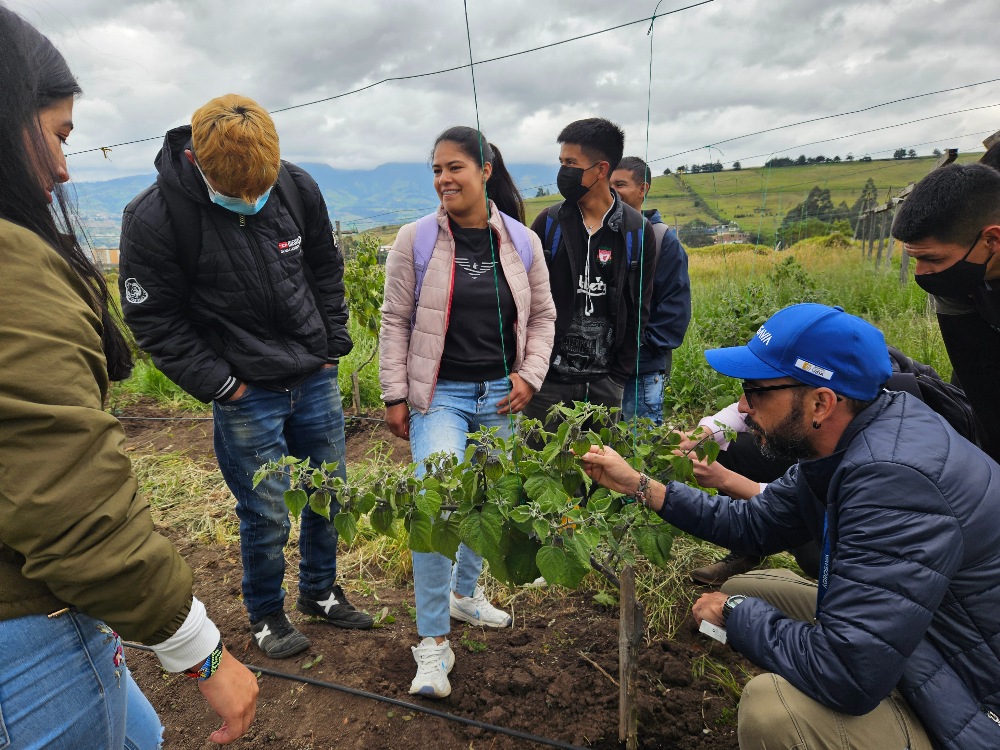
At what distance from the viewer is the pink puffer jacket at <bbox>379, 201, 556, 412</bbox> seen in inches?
98.2

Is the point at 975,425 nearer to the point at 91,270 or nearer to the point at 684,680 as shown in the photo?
the point at 684,680

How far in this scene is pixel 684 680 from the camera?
2.46 meters

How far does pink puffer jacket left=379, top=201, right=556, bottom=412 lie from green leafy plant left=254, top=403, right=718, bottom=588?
0.66m

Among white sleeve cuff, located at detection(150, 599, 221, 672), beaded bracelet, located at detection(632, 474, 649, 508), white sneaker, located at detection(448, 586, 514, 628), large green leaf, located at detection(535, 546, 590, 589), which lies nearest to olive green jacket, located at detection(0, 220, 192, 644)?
white sleeve cuff, located at detection(150, 599, 221, 672)

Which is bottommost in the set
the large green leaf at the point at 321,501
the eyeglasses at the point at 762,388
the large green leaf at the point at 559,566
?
the large green leaf at the point at 559,566

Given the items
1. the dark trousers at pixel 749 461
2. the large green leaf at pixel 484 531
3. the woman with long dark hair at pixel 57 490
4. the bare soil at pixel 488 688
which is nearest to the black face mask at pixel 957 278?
the dark trousers at pixel 749 461

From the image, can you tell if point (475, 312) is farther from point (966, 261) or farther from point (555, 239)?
point (966, 261)

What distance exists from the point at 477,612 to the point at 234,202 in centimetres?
197

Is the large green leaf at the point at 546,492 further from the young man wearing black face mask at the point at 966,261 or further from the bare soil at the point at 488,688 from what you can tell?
the young man wearing black face mask at the point at 966,261

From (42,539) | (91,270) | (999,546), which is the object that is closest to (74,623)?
(42,539)

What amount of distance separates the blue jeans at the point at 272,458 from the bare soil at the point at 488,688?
0.36 meters

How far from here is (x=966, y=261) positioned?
7.30ft

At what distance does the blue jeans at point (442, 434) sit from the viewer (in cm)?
234

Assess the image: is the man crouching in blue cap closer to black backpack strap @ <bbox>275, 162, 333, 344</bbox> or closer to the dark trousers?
the dark trousers
